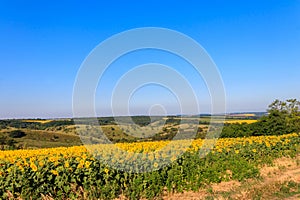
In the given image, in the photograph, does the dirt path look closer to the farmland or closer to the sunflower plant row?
the farmland

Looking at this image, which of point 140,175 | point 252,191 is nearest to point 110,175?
point 140,175

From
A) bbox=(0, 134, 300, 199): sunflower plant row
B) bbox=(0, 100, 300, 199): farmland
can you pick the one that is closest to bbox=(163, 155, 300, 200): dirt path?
bbox=(0, 100, 300, 199): farmland

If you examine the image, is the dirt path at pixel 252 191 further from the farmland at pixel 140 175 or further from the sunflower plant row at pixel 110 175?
the sunflower plant row at pixel 110 175

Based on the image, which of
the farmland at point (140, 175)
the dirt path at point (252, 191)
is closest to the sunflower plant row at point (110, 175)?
the farmland at point (140, 175)

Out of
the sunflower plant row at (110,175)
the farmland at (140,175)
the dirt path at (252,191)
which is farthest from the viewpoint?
the dirt path at (252,191)

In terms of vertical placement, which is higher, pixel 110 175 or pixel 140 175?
pixel 110 175

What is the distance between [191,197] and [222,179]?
267 cm

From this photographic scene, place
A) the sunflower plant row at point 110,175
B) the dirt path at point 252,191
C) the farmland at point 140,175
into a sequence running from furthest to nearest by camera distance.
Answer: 1. the dirt path at point 252,191
2. the farmland at point 140,175
3. the sunflower plant row at point 110,175

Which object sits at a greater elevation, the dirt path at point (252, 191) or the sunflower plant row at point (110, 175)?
the sunflower plant row at point (110, 175)

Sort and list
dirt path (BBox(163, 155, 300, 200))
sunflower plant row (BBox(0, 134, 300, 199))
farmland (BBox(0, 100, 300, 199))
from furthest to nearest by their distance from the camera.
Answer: dirt path (BBox(163, 155, 300, 200)) < farmland (BBox(0, 100, 300, 199)) < sunflower plant row (BBox(0, 134, 300, 199))

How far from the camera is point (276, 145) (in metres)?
17.7

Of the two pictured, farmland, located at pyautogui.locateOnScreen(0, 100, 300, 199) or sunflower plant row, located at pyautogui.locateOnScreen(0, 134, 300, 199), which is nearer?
sunflower plant row, located at pyautogui.locateOnScreen(0, 134, 300, 199)

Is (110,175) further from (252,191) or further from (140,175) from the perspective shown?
Answer: (252,191)

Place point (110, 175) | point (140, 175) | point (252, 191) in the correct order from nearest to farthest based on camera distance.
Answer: point (110, 175)
point (252, 191)
point (140, 175)
